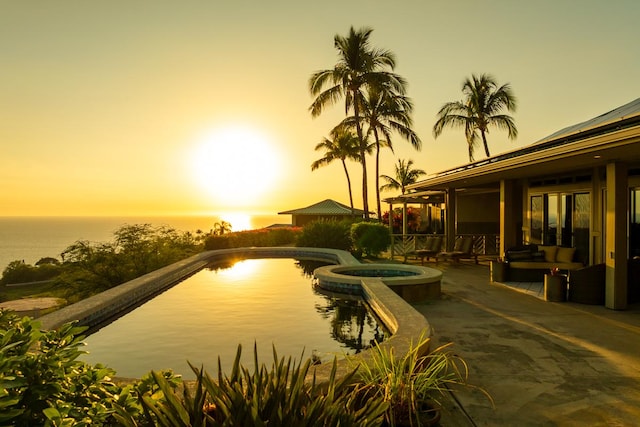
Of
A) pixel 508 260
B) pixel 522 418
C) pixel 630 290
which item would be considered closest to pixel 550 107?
pixel 508 260

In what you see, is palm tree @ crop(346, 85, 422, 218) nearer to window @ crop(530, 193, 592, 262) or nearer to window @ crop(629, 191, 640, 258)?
window @ crop(530, 193, 592, 262)

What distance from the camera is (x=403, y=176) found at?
43062 millimetres

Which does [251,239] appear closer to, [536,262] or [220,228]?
[220,228]

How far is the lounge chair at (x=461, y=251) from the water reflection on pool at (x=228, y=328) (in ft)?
20.0

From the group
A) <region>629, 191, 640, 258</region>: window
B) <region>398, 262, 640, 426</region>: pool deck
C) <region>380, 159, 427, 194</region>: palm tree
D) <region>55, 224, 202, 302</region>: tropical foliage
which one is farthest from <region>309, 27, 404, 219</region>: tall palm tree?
<region>398, 262, 640, 426</region>: pool deck

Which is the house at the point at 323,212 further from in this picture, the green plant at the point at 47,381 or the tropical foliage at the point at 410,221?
the green plant at the point at 47,381

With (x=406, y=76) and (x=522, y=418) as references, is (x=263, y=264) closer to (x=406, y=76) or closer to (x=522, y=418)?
(x=522, y=418)

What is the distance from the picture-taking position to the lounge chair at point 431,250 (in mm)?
15109

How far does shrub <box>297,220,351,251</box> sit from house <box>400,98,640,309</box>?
450 cm

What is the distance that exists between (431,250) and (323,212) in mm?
19777

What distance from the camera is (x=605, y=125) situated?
7.43m

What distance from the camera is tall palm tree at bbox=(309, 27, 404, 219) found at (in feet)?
80.8

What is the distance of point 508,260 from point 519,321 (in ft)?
14.6

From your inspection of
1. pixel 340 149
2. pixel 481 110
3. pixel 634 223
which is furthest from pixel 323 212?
pixel 634 223
